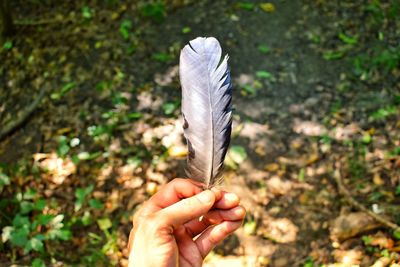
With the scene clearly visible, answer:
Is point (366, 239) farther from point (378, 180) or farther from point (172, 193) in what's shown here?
point (172, 193)

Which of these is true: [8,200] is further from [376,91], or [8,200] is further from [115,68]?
[376,91]

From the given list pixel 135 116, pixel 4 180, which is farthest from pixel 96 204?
pixel 135 116

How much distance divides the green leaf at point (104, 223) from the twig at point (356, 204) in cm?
217

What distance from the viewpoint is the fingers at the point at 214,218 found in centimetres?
237

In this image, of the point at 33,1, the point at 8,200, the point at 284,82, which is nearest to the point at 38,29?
the point at 33,1

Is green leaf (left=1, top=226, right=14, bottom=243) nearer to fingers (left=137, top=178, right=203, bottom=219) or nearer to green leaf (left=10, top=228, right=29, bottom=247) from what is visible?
green leaf (left=10, top=228, right=29, bottom=247)

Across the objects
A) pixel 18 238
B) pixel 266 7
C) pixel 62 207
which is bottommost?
pixel 62 207

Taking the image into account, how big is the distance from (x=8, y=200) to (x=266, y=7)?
13.5ft

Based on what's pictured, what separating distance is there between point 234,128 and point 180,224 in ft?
9.66

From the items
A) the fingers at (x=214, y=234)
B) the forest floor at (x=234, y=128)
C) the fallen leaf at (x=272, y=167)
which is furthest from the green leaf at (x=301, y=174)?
the fingers at (x=214, y=234)

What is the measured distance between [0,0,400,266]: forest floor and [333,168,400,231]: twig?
38 mm

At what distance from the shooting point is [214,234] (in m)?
2.41

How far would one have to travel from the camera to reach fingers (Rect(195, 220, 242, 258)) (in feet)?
7.81

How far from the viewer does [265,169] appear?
182 inches
